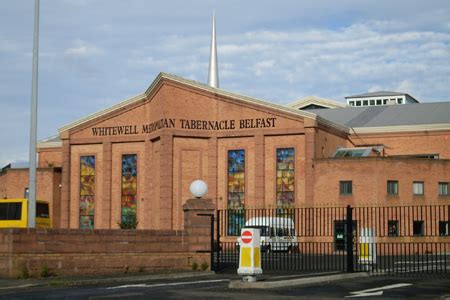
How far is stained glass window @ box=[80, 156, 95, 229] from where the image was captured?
61.7 meters

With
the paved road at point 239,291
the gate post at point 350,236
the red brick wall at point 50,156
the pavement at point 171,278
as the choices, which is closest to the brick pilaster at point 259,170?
the red brick wall at point 50,156

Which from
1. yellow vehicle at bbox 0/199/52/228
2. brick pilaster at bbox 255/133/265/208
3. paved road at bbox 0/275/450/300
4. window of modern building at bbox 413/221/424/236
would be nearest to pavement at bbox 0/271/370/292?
paved road at bbox 0/275/450/300

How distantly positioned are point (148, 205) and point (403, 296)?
41.9 meters

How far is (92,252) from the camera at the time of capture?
24469 mm

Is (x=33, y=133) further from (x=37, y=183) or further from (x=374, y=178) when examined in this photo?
(x=37, y=183)

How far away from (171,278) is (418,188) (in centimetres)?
3378

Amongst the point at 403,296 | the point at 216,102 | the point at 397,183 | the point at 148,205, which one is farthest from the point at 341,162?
the point at 403,296

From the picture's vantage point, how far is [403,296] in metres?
17.8

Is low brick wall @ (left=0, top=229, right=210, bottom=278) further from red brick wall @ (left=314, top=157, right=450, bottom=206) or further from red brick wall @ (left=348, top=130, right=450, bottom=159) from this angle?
red brick wall @ (left=348, top=130, right=450, bottom=159)

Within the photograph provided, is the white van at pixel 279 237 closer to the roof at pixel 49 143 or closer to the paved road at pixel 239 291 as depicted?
the paved road at pixel 239 291

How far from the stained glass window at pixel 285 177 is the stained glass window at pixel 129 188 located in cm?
1123

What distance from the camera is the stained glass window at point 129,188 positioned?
196 feet

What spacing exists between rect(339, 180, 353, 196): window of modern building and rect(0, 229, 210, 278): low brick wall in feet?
92.6

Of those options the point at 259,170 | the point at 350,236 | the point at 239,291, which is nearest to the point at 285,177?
the point at 259,170
